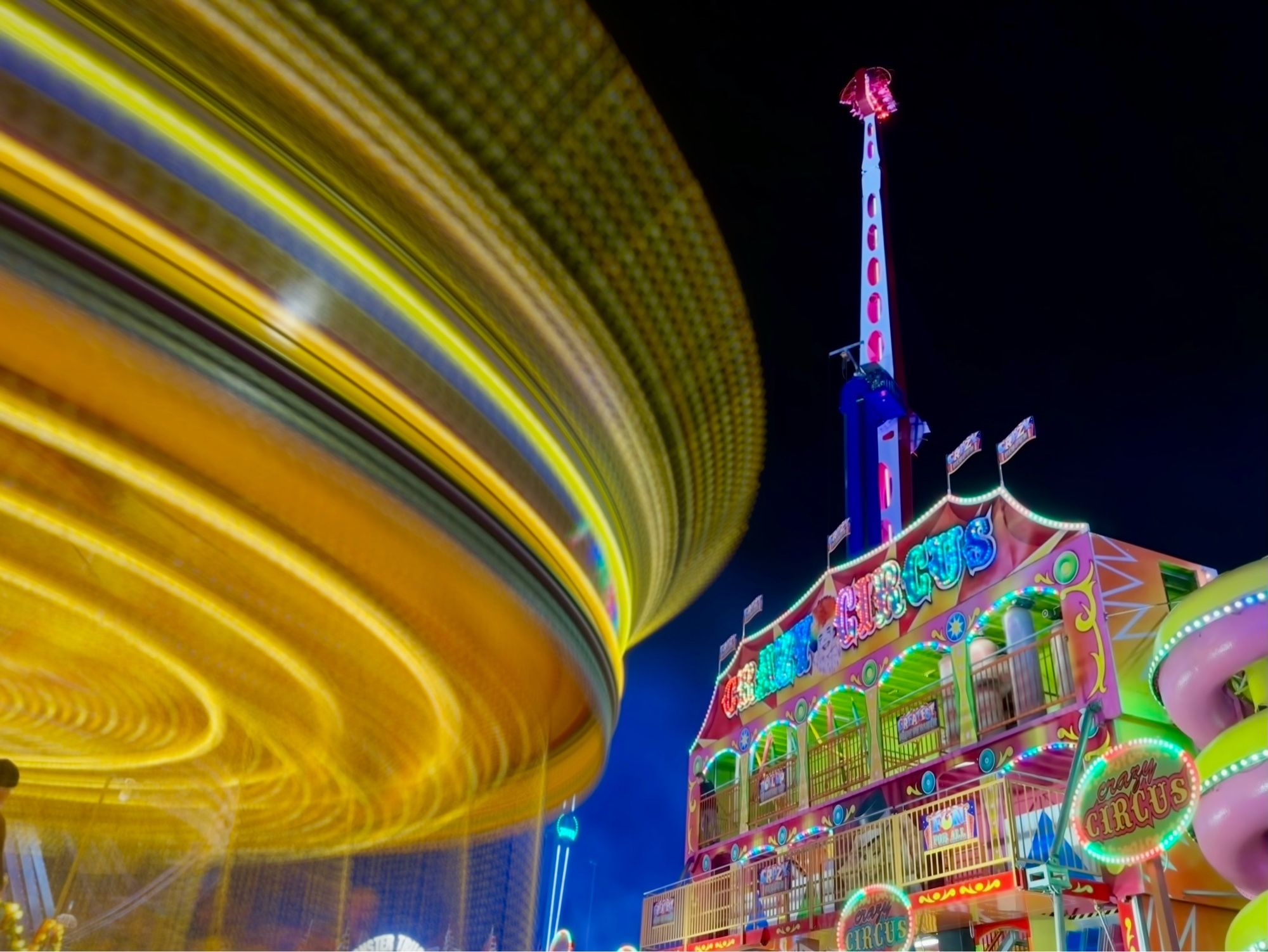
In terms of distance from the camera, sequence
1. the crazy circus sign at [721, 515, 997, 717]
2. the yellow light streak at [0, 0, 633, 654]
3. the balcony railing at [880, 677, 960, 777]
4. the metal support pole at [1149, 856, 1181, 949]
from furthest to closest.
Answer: the crazy circus sign at [721, 515, 997, 717], the balcony railing at [880, 677, 960, 777], the metal support pole at [1149, 856, 1181, 949], the yellow light streak at [0, 0, 633, 654]

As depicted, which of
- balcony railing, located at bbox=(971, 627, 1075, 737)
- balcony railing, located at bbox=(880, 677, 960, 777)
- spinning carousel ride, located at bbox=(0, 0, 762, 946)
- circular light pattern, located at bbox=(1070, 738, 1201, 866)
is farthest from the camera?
balcony railing, located at bbox=(880, 677, 960, 777)

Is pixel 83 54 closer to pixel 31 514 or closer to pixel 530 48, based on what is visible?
pixel 530 48

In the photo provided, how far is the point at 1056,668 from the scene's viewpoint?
1126cm

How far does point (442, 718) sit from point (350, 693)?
27.6 inches

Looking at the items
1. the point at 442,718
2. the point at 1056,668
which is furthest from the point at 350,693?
the point at 1056,668

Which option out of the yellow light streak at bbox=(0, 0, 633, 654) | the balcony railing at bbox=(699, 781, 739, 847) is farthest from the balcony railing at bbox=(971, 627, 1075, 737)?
the yellow light streak at bbox=(0, 0, 633, 654)

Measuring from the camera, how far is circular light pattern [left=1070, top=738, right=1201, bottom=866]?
6.66m

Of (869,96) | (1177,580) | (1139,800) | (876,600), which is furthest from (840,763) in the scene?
(869,96)

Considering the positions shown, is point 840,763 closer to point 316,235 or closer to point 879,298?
point 316,235

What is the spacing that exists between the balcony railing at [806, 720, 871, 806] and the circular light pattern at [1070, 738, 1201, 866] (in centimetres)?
666

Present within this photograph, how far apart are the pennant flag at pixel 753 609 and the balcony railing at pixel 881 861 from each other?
15.7 feet

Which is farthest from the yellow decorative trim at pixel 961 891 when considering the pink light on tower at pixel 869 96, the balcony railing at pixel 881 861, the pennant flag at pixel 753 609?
the pink light on tower at pixel 869 96

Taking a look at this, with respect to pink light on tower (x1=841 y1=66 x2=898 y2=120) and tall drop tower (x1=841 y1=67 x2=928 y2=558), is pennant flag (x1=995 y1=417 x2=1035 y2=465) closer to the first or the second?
tall drop tower (x1=841 y1=67 x2=928 y2=558)

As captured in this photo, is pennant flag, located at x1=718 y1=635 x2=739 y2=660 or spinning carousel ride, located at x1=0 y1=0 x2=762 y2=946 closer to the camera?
spinning carousel ride, located at x1=0 y1=0 x2=762 y2=946
